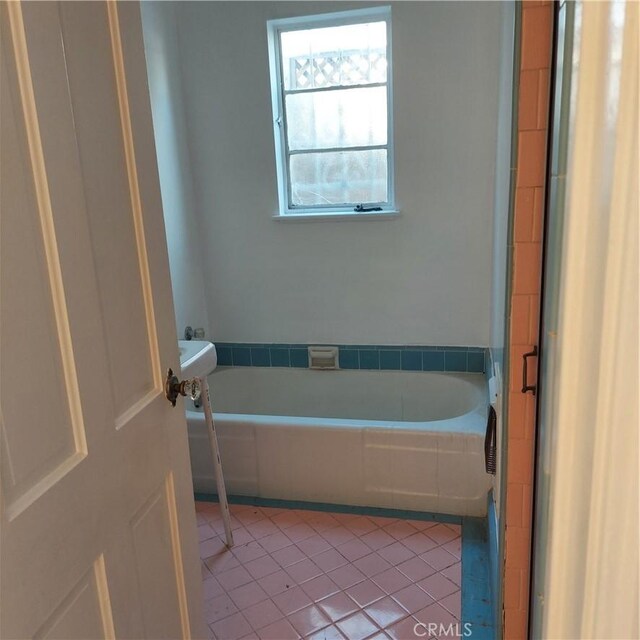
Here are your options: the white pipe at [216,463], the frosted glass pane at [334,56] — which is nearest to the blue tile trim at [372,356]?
the white pipe at [216,463]

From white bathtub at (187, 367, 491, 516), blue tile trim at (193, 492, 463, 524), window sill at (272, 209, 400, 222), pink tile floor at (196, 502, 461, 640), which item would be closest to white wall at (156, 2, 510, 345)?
window sill at (272, 209, 400, 222)

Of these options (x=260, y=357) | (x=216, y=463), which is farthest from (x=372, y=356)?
(x=216, y=463)

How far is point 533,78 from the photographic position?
108 cm

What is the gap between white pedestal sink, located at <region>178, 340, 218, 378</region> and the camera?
73.9 inches

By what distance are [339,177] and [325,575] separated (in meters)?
1.88

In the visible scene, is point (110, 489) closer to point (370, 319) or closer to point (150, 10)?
point (370, 319)

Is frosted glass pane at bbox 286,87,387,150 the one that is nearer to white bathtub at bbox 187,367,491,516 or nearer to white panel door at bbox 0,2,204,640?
white bathtub at bbox 187,367,491,516

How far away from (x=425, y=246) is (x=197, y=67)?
1.45 meters

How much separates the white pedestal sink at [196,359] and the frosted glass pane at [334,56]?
1564 mm

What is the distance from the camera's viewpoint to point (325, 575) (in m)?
2.04

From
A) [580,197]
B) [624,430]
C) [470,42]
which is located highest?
[470,42]

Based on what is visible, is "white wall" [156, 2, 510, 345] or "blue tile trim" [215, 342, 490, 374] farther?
"blue tile trim" [215, 342, 490, 374]

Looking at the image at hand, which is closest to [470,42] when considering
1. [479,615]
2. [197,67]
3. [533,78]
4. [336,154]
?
[336,154]

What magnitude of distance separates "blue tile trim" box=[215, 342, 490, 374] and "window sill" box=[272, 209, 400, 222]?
2.19 feet
